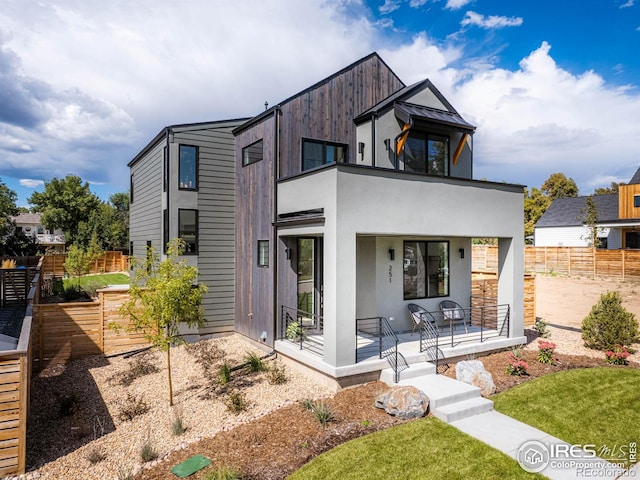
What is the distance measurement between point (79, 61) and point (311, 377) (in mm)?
13216

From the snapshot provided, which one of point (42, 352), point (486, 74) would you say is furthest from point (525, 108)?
point (42, 352)

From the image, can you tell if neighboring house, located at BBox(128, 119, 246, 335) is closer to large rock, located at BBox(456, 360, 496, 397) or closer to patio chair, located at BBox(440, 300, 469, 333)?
patio chair, located at BBox(440, 300, 469, 333)

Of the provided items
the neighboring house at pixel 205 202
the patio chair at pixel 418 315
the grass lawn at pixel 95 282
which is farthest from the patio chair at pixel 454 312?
the grass lawn at pixel 95 282

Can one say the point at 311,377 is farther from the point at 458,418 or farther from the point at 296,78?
the point at 296,78

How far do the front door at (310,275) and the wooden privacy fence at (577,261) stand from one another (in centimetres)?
2632

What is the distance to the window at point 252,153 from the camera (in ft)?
38.6

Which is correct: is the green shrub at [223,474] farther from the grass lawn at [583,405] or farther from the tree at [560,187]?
the tree at [560,187]

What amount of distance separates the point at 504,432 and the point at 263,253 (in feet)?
24.7

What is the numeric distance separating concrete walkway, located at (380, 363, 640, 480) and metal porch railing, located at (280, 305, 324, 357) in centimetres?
229

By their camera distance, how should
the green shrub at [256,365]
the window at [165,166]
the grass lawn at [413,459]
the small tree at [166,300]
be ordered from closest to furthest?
1. the grass lawn at [413,459]
2. the small tree at [166,300]
3. the green shrub at [256,365]
4. the window at [165,166]

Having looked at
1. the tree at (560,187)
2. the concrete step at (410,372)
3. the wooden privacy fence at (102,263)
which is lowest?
the concrete step at (410,372)

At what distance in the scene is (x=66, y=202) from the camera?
49250 millimetres


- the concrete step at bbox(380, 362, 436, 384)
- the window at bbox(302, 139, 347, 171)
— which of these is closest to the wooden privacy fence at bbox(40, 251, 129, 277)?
the window at bbox(302, 139, 347, 171)

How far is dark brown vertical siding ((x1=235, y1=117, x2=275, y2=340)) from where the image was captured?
10859 mm
